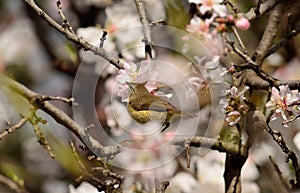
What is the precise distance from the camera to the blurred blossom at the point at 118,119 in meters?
1.39

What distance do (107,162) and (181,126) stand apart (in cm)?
15

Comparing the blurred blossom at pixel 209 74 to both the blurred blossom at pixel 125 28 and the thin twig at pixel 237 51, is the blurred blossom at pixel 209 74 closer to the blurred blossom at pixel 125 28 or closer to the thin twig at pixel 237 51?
the thin twig at pixel 237 51

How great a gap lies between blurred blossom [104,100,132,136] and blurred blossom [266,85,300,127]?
1.02 feet

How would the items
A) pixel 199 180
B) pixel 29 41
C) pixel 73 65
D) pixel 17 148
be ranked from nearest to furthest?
pixel 199 180 → pixel 73 65 → pixel 17 148 → pixel 29 41

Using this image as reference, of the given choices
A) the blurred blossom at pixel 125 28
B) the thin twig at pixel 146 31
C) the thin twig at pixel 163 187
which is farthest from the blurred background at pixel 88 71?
the thin twig at pixel 163 187

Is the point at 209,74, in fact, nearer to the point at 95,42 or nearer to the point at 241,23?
the point at 241,23

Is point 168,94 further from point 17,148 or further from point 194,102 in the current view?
point 17,148

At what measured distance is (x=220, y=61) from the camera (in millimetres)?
1179

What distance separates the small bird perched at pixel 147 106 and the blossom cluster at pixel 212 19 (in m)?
0.12

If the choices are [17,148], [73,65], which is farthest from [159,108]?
[17,148]

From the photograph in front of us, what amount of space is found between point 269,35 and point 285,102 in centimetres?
18

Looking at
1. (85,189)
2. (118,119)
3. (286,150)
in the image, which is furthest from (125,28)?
(286,150)

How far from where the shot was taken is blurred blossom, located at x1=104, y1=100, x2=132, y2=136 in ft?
4.56

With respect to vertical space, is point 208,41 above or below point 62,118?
above
